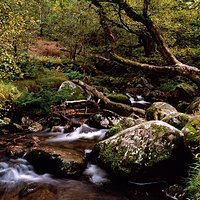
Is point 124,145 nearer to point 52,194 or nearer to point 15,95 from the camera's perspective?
point 52,194

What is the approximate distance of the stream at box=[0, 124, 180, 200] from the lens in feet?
21.2

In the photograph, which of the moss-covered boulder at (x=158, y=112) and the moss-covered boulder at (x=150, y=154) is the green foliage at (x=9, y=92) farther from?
the moss-covered boulder at (x=150, y=154)

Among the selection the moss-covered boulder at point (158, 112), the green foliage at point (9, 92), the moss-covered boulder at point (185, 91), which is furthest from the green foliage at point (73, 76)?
the moss-covered boulder at point (158, 112)

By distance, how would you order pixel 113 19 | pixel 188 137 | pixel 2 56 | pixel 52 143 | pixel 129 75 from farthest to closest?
pixel 129 75
pixel 113 19
pixel 52 143
pixel 2 56
pixel 188 137

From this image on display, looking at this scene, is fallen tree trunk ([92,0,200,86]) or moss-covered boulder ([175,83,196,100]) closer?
fallen tree trunk ([92,0,200,86])

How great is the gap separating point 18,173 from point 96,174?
6.30 feet

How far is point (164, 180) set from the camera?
688 centimetres

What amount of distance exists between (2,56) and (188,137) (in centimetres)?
470

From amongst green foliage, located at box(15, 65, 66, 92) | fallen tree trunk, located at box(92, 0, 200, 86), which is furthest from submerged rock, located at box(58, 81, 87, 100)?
fallen tree trunk, located at box(92, 0, 200, 86)

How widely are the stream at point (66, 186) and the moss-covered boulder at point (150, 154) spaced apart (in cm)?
27

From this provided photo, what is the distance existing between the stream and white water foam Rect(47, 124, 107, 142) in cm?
213

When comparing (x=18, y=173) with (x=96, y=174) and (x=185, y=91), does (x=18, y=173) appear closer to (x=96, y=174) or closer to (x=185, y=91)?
(x=96, y=174)

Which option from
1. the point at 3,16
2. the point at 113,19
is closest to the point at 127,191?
the point at 3,16

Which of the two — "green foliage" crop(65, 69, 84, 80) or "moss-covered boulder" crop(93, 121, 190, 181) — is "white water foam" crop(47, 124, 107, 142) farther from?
"green foliage" crop(65, 69, 84, 80)
